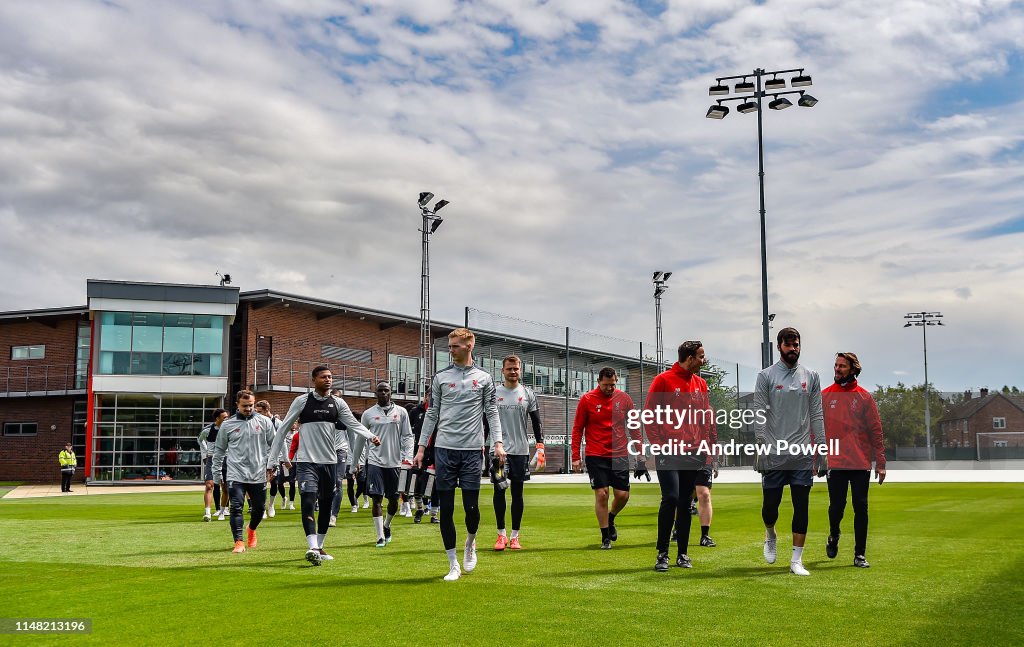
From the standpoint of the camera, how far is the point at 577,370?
170 feet

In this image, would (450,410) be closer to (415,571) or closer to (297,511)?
(415,571)

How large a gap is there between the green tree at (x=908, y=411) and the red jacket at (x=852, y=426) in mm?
84244

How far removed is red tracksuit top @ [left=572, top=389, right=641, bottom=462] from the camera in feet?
34.8

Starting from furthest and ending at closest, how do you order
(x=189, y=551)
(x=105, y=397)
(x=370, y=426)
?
(x=105, y=397)
(x=370, y=426)
(x=189, y=551)

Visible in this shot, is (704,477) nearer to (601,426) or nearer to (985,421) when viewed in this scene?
(601,426)

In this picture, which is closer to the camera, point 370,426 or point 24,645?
point 24,645

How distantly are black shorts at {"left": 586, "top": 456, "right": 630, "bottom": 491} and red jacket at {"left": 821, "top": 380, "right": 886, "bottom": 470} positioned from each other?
8.70ft

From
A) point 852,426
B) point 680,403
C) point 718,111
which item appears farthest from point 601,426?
point 718,111

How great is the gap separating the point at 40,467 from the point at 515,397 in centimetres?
3746

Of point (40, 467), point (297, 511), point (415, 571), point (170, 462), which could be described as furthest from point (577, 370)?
point (415, 571)

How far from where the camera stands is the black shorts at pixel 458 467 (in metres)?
8.12

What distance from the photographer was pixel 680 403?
335 inches

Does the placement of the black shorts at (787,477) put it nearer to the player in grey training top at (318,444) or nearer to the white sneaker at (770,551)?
the white sneaker at (770,551)

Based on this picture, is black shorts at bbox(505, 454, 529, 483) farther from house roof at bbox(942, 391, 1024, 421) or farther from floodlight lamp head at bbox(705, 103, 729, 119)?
house roof at bbox(942, 391, 1024, 421)
